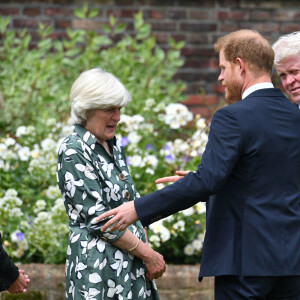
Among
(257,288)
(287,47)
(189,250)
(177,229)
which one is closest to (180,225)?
(177,229)

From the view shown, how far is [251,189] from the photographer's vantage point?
2.74 m

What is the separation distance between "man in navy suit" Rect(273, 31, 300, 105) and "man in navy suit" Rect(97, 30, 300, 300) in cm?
64

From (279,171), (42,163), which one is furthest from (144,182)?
(279,171)

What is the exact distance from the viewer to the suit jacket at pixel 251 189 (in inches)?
107

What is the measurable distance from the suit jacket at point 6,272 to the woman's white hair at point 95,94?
0.77 m

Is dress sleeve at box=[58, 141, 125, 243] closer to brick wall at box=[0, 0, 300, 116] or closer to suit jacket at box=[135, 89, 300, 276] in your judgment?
suit jacket at box=[135, 89, 300, 276]

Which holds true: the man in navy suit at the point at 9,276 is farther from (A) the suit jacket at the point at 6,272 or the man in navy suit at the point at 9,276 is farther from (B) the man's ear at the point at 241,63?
(B) the man's ear at the point at 241,63

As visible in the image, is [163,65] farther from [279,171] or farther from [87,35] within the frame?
[279,171]

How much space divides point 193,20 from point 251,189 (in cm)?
335

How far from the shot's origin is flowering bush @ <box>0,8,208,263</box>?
428cm

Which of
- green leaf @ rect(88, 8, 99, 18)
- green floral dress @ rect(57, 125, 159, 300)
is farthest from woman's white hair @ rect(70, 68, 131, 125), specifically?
green leaf @ rect(88, 8, 99, 18)

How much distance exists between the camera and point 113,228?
2.88 meters

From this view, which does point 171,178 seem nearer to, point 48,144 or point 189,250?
point 189,250

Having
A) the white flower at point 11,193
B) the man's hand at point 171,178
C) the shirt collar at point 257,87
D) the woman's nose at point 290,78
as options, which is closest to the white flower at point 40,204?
the white flower at point 11,193
